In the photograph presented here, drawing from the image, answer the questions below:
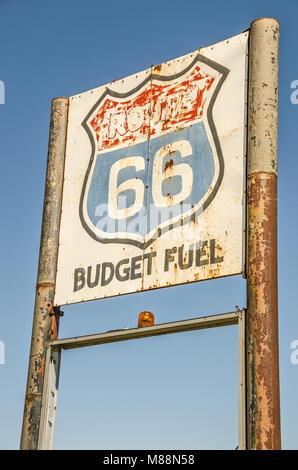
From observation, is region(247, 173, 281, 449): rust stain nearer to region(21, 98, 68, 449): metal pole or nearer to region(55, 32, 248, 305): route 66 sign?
region(55, 32, 248, 305): route 66 sign

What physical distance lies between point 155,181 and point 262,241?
1.76 metres

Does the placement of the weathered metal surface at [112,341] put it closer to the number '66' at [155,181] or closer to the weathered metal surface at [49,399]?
the weathered metal surface at [49,399]

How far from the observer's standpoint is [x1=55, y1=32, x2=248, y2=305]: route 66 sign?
868cm

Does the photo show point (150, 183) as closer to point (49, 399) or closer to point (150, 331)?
point (150, 331)

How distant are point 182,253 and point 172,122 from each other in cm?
172

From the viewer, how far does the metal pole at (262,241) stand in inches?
297

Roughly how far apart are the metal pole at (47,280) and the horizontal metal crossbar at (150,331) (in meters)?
0.28

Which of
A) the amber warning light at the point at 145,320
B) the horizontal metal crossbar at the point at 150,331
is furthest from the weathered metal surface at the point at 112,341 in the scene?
the amber warning light at the point at 145,320

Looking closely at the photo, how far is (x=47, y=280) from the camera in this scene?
9.78 meters

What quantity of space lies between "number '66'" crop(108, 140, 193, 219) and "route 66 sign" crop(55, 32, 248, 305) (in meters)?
0.01

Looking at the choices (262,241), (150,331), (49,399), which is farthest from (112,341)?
(262,241)

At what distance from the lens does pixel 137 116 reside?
9828 mm
